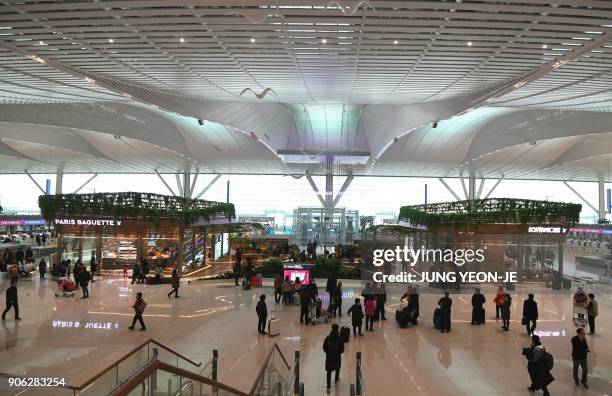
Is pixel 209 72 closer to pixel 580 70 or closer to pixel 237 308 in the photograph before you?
pixel 237 308

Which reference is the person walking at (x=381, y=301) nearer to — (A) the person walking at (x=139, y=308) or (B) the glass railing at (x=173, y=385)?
(A) the person walking at (x=139, y=308)

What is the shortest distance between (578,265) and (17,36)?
57.5 feet

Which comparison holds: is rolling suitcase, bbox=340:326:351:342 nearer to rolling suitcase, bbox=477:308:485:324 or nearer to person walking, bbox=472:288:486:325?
person walking, bbox=472:288:486:325

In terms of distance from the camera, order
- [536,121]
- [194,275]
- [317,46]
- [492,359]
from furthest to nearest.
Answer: [536,121], [194,275], [317,46], [492,359]

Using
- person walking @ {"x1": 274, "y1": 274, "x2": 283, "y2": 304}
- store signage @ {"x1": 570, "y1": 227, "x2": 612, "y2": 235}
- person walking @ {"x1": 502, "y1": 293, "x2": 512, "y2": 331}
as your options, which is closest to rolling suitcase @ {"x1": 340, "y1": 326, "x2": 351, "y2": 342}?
person walking @ {"x1": 502, "y1": 293, "x2": 512, "y2": 331}

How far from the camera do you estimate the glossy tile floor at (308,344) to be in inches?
323

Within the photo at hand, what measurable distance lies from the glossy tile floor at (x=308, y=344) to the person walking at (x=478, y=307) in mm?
235

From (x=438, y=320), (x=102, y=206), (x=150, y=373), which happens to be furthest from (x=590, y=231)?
(x=150, y=373)

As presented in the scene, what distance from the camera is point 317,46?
12938 millimetres

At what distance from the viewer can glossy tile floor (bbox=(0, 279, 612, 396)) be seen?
8.20 m

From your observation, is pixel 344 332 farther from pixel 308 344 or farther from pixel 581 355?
pixel 581 355

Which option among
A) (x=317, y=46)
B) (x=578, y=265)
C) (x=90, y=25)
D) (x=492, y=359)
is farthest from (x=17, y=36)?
(x=578, y=265)

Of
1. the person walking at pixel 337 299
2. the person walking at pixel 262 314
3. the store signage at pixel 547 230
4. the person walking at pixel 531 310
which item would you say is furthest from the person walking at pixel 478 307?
the store signage at pixel 547 230

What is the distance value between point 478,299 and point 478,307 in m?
0.26
